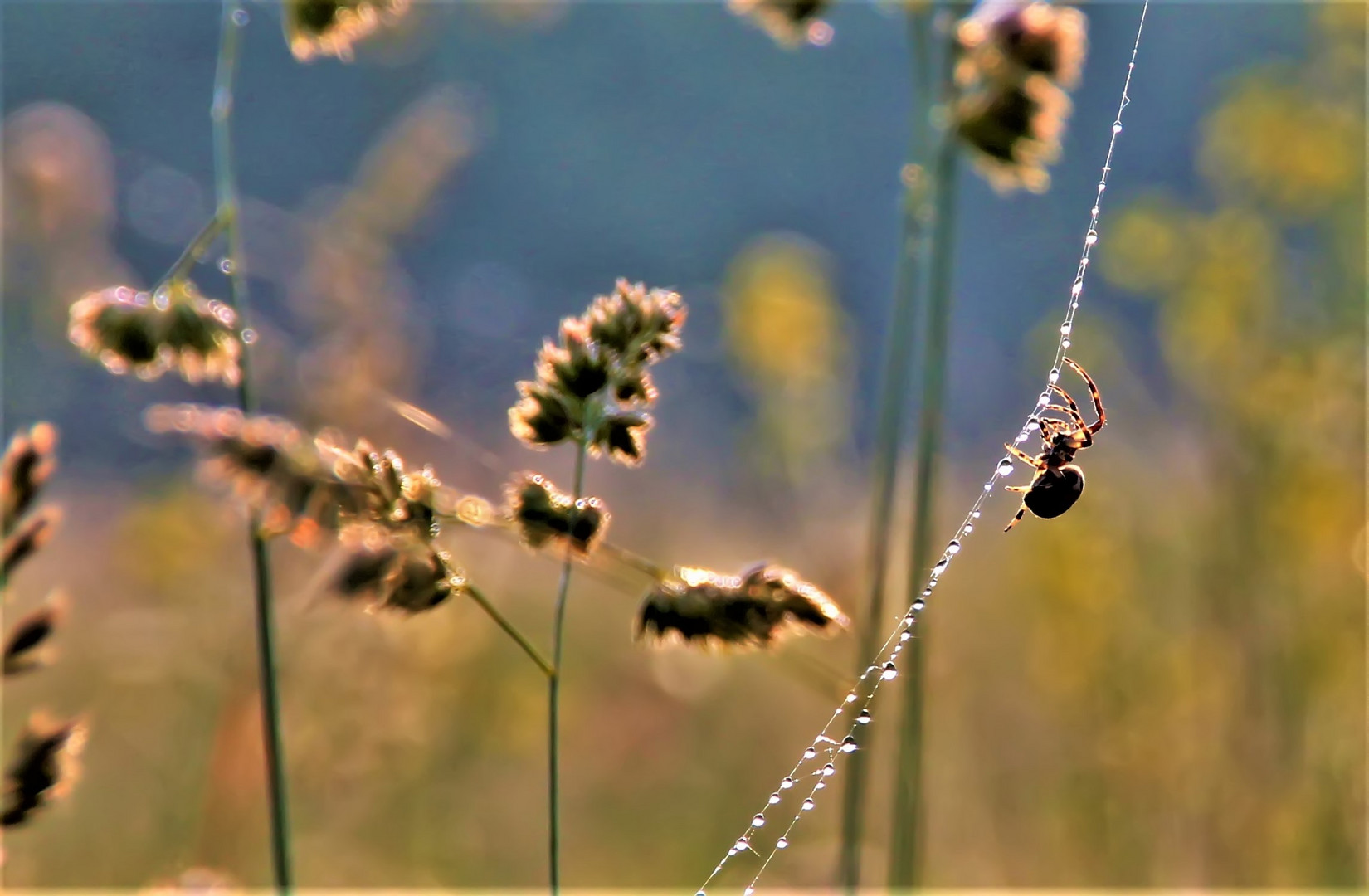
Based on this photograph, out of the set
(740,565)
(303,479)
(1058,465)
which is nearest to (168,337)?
(303,479)

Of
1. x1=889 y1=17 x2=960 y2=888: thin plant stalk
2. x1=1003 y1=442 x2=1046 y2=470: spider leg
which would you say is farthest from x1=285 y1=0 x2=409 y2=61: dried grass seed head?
x1=1003 y1=442 x2=1046 y2=470: spider leg

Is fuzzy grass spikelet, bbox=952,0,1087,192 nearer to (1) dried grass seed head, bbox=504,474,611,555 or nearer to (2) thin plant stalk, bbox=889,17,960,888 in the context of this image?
(2) thin plant stalk, bbox=889,17,960,888

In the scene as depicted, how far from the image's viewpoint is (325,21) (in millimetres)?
1136

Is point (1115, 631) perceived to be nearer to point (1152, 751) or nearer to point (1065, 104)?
point (1152, 751)

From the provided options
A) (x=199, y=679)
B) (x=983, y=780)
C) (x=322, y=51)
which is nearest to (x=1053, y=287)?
(x=983, y=780)

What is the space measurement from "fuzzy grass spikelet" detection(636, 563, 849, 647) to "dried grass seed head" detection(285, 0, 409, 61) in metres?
0.61

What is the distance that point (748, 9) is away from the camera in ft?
4.84

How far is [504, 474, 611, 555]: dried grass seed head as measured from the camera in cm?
81

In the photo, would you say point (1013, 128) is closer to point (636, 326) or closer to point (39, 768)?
point (636, 326)

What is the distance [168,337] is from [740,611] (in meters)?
0.52

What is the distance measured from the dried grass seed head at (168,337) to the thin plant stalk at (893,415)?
27.4 inches

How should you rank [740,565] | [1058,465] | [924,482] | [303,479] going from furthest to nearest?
[740,565]
[1058,465]
[924,482]
[303,479]

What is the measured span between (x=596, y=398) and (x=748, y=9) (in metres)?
0.77

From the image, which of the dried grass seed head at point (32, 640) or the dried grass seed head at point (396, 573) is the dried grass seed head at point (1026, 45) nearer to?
the dried grass seed head at point (396, 573)
